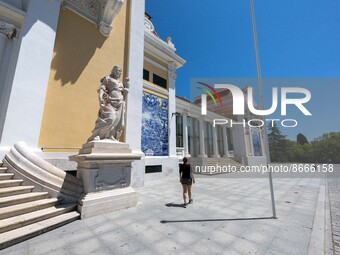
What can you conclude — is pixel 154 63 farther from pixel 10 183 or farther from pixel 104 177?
pixel 10 183

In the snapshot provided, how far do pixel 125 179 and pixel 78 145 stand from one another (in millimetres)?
3324

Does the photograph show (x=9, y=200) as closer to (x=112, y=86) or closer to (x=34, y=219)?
(x=34, y=219)

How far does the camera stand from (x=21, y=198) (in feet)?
13.2

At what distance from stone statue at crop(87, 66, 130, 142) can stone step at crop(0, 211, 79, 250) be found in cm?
212

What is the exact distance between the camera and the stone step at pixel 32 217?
10.9 ft

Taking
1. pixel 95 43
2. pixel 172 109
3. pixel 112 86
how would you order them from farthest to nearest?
pixel 172 109
pixel 95 43
pixel 112 86

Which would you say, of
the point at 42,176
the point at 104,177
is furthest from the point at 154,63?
the point at 42,176

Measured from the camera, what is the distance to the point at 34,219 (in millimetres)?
3697

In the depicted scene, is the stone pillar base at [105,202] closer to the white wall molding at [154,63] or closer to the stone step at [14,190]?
the stone step at [14,190]

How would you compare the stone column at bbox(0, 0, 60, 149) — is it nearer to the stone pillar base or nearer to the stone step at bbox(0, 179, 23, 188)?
the stone step at bbox(0, 179, 23, 188)

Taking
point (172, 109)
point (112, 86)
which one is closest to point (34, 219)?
point (112, 86)

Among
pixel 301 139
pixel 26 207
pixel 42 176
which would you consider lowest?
pixel 26 207

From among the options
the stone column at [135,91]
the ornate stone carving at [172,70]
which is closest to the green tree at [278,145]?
the ornate stone carving at [172,70]

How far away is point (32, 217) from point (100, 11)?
9615 mm
